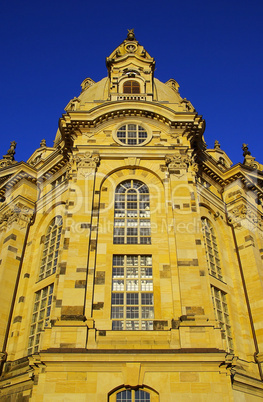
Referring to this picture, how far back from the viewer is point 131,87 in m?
33.8

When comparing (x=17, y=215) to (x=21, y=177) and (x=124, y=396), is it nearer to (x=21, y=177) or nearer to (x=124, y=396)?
(x=21, y=177)

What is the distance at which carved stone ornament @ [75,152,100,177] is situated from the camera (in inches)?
1027

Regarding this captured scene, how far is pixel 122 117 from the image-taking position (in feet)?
95.3

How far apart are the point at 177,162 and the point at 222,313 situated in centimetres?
1048

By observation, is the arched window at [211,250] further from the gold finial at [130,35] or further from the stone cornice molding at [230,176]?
the gold finial at [130,35]

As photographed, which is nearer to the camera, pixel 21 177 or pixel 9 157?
pixel 21 177

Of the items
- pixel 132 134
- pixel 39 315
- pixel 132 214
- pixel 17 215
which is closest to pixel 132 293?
pixel 132 214

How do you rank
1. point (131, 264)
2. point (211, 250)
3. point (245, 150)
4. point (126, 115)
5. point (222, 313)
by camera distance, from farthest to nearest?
point (245, 150), point (126, 115), point (211, 250), point (222, 313), point (131, 264)

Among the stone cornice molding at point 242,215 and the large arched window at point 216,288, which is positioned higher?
the stone cornice molding at point 242,215

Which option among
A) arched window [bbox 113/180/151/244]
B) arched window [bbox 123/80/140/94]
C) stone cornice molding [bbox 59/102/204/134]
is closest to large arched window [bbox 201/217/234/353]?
arched window [bbox 113/180/151/244]

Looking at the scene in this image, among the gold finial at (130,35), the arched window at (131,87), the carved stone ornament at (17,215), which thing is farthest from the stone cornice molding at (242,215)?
the gold finial at (130,35)

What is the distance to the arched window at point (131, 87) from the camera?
33594 millimetres

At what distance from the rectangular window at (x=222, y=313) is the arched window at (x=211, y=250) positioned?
4.55 ft

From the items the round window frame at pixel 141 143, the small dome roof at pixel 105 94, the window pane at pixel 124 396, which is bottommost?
the window pane at pixel 124 396
